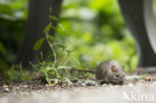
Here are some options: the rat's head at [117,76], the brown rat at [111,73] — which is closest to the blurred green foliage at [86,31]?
the brown rat at [111,73]

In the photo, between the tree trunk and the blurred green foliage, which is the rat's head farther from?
the blurred green foliage

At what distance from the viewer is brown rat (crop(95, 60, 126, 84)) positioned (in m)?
2.61

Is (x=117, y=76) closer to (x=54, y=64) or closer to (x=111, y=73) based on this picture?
(x=111, y=73)

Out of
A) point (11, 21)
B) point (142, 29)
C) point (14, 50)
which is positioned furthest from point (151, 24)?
point (14, 50)

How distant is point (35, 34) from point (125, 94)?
2.15 meters

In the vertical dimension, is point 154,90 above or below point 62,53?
below

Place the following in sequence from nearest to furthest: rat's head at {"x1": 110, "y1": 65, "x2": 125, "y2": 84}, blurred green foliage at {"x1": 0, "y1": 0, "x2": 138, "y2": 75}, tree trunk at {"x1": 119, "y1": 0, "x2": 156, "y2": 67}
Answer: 1. rat's head at {"x1": 110, "y1": 65, "x2": 125, "y2": 84}
2. tree trunk at {"x1": 119, "y1": 0, "x2": 156, "y2": 67}
3. blurred green foliage at {"x1": 0, "y1": 0, "x2": 138, "y2": 75}

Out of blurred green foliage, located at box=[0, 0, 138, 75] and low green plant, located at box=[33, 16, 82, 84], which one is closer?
low green plant, located at box=[33, 16, 82, 84]

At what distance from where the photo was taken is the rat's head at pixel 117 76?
2.59 m

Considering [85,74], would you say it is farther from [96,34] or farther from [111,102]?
[96,34]

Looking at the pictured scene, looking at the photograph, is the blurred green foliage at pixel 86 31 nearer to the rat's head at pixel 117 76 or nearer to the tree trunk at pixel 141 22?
the tree trunk at pixel 141 22

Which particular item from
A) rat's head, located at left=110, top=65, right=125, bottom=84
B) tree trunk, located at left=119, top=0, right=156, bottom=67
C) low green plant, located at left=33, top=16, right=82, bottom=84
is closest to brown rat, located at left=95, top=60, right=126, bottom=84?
rat's head, located at left=110, top=65, right=125, bottom=84

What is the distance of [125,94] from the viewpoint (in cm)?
195

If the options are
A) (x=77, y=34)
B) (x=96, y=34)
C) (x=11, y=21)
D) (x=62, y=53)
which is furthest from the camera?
(x=96, y=34)
